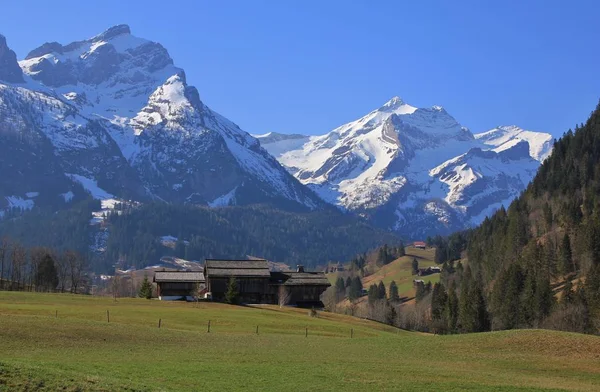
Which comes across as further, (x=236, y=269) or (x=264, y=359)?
(x=236, y=269)

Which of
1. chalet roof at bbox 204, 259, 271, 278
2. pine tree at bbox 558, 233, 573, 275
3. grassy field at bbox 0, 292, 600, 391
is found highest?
pine tree at bbox 558, 233, 573, 275

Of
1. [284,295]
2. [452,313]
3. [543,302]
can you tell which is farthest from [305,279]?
[543,302]

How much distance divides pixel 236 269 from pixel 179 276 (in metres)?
12.3

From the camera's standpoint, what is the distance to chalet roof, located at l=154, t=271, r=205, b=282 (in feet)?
505

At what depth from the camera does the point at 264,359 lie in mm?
60500

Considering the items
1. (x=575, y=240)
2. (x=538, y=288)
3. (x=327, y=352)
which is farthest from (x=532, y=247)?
(x=327, y=352)

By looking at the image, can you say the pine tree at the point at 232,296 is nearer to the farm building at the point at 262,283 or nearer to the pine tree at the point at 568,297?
the farm building at the point at 262,283

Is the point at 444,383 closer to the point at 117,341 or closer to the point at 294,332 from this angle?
the point at 117,341

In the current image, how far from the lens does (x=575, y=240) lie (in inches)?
7200

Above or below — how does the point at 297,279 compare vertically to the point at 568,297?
above

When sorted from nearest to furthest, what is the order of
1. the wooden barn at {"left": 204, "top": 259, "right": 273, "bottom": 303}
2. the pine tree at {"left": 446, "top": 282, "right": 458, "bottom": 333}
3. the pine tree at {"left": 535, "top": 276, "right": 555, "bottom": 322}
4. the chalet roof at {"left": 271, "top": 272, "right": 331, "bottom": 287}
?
the pine tree at {"left": 535, "top": 276, "right": 555, "bottom": 322}
the wooden barn at {"left": 204, "top": 259, "right": 273, "bottom": 303}
the chalet roof at {"left": 271, "top": 272, "right": 331, "bottom": 287}
the pine tree at {"left": 446, "top": 282, "right": 458, "bottom": 333}

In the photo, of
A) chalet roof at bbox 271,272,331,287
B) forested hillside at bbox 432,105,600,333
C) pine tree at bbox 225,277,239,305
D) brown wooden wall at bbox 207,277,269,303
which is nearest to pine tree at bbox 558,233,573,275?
forested hillside at bbox 432,105,600,333

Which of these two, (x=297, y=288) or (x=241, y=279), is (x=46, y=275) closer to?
(x=241, y=279)

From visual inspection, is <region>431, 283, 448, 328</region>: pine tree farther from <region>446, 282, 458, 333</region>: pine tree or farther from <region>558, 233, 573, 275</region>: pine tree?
<region>558, 233, 573, 275</region>: pine tree
